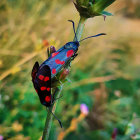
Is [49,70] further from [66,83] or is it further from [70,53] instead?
[66,83]

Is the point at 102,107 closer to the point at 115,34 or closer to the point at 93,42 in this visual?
the point at 93,42

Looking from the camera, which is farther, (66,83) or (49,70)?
(66,83)

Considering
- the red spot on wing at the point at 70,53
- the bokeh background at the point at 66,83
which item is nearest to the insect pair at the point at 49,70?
the red spot on wing at the point at 70,53

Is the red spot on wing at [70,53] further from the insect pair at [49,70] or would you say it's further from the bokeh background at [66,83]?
the bokeh background at [66,83]

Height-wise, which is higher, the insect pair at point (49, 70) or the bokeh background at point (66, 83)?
the insect pair at point (49, 70)

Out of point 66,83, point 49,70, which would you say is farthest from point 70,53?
point 66,83

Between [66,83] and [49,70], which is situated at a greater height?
[49,70]

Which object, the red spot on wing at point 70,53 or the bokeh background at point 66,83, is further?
the bokeh background at point 66,83
